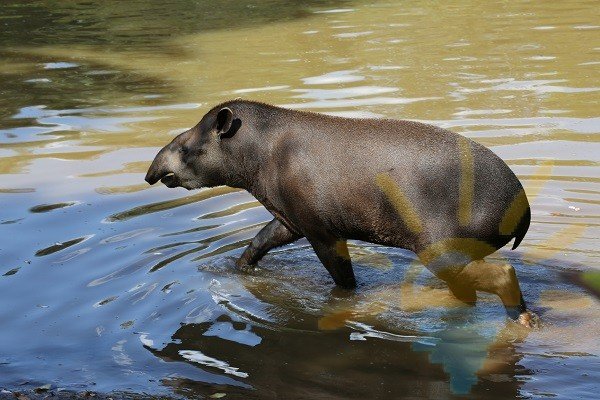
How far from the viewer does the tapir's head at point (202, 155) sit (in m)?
8.63

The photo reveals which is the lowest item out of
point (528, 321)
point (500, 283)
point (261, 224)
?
point (261, 224)

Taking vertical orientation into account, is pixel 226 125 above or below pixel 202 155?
above

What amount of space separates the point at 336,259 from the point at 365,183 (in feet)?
2.67

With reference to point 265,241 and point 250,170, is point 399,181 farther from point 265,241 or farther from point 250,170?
point 265,241

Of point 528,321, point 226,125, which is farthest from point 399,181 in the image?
point 226,125

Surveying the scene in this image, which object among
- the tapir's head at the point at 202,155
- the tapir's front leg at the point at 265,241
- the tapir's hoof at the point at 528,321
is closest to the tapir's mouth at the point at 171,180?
the tapir's head at the point at 202,155

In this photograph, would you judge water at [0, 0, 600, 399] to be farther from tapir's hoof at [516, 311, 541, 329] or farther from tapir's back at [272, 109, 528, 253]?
tapir's back at [272, 109, 528, 253]

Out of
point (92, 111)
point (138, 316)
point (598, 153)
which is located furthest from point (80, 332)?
point (92, 111)

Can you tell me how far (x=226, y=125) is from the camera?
8586 millimetres

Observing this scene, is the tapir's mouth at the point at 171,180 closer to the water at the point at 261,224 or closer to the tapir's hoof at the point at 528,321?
the water at the point at 261,224

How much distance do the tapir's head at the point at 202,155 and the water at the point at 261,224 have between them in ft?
2.42

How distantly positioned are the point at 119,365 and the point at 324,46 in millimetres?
11465

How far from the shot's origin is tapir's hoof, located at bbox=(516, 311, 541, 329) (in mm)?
7715

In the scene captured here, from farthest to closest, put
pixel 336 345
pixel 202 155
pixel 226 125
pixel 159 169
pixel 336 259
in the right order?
pixel 159 169, pixel 202 155, pixel 226 125, pixel 336 259, pixel 336 345
